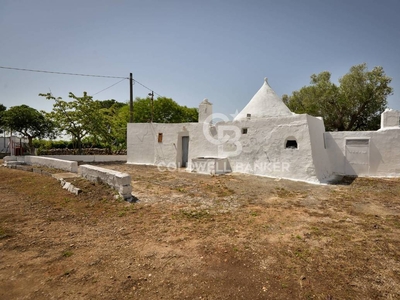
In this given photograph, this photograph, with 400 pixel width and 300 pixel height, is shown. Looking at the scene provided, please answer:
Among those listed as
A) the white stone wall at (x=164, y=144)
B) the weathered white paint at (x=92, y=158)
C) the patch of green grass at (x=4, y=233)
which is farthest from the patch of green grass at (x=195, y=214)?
the weathered white paint at (x=92, y=158)

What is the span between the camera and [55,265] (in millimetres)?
2945

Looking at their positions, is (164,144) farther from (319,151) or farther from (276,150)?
(319,151)

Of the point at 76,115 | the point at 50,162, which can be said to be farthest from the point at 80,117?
the point at 50,162

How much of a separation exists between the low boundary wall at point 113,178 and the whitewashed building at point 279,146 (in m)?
5.78

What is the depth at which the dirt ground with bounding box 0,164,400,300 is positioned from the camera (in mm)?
2547

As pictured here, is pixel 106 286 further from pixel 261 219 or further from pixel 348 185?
pixel 348 185

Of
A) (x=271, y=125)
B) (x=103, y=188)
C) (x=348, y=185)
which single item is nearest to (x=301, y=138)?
(x=271, y=125)

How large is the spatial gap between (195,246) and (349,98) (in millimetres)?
21740

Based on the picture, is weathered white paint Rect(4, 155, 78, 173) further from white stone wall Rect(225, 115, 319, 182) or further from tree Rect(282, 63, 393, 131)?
tree Rect(282, 63, 393, 131)

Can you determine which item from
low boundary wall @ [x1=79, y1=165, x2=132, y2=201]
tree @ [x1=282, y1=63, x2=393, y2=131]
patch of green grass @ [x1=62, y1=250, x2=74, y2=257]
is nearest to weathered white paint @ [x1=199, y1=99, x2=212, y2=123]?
low boundary wall @ [x1=79, y1=165, x2=132, y2=201]

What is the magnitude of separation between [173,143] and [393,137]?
39.5 ft

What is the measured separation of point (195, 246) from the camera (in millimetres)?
3564

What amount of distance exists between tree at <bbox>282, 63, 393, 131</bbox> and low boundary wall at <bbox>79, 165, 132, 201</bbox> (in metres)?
20.7

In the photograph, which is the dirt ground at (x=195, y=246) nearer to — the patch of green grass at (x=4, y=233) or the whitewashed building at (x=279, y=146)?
the patch of green grass at (x=4, y=233)
